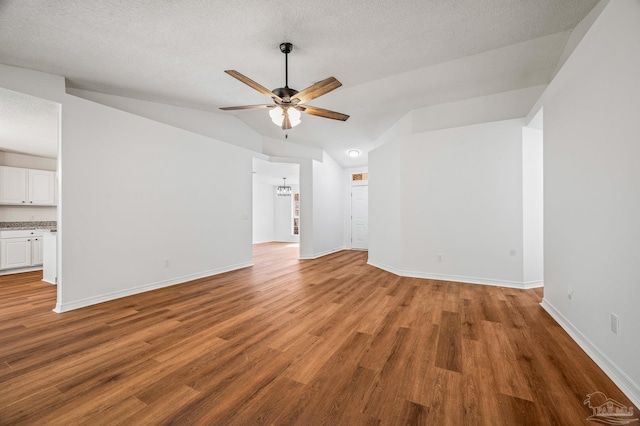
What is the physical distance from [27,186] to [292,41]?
6915 millimetres

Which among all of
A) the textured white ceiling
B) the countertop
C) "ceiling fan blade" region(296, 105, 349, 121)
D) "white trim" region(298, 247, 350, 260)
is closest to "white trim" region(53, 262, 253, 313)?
"white trim" region(298, 247, 350, 260)

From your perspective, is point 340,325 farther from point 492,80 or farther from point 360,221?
point 360,221

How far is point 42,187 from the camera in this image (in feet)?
18.9

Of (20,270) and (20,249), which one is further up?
(20,249)

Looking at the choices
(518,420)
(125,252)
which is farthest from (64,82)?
(518,420)

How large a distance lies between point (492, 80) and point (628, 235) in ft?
10.2

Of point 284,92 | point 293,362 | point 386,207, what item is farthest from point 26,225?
point 386,207

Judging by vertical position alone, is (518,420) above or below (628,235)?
below

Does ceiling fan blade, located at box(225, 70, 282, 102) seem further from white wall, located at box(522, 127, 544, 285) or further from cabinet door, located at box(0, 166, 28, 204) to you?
cabinet door, located at box(0, 166, 28, 204)

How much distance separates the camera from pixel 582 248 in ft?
7.55

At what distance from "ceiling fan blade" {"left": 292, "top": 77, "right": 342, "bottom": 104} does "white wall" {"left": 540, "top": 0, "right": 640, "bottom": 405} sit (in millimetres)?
2112

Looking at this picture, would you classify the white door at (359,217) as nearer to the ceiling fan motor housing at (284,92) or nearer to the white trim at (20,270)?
the ceiling fan motor housing at (284,92)

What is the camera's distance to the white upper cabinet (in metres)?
5.24

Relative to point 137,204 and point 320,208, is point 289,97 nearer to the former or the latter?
point 137,204
